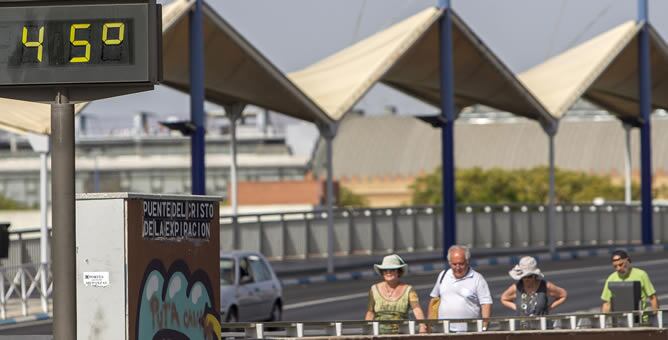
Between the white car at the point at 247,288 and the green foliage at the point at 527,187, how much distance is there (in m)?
101

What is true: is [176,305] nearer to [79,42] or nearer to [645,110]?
[79,42]

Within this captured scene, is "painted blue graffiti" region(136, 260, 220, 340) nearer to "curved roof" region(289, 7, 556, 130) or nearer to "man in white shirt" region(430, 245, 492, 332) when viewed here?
"man in white shirt" region(430, 245, 492, 332)

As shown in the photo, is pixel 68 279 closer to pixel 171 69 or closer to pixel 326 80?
pixel 171 69

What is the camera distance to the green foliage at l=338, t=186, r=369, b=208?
476ft

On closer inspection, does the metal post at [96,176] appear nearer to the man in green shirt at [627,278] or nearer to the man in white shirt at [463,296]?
the man in green shirt at [627,278]

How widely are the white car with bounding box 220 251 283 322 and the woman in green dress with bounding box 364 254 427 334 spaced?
10.1m

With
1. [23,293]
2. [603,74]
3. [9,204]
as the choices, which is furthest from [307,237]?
[9,204]

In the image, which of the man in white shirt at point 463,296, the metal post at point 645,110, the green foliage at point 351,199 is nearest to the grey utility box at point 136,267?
the man in white shirt at point 463,296

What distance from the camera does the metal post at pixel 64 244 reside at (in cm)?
1104

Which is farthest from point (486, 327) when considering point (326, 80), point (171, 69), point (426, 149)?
point (426, 149)

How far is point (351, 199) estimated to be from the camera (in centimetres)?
14712

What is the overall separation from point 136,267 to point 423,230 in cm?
3940

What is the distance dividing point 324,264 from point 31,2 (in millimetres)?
35127

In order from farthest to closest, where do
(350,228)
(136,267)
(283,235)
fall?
(350,228) < (283,235) < (136,267)
